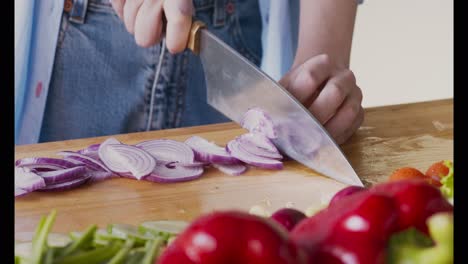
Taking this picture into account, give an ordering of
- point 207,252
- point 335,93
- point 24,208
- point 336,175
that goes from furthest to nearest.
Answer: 1. point 335,93
2. point 336,175
3. point 24,208
4. point 207,252

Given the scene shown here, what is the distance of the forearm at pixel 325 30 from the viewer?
1687 millimetres

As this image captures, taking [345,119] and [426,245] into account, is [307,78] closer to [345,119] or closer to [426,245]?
[345,119]

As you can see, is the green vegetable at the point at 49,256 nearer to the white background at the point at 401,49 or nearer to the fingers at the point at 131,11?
the fingers at the point at 131,11

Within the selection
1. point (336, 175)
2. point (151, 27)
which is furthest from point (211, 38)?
point (336, 175)

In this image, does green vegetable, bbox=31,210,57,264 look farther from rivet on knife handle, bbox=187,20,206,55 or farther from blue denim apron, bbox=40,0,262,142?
blue denim apron, bbox=40,0,262,142

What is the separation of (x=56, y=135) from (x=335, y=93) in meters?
0.69

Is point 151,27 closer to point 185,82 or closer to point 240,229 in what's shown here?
point 185,82

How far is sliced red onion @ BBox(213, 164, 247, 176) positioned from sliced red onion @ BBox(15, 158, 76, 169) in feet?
0.86

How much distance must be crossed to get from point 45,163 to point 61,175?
70 millimetres

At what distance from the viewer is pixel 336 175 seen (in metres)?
1.36

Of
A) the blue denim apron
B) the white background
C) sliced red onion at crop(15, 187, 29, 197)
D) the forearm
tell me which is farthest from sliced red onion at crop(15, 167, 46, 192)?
the white background

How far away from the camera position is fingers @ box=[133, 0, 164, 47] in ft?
4.82

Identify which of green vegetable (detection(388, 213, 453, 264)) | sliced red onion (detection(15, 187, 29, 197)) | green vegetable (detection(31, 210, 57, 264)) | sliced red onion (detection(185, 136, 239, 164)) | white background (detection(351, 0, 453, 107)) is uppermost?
green vegetable (detection(388, 213, 453, 264))

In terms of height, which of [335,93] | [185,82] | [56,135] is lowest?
[56,135]
